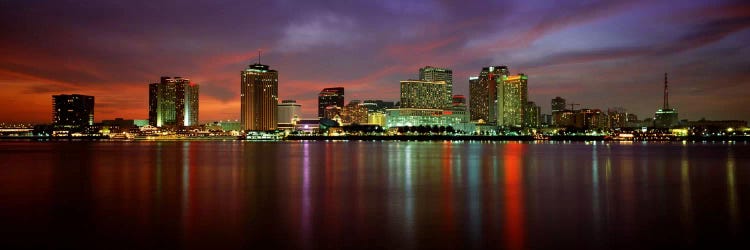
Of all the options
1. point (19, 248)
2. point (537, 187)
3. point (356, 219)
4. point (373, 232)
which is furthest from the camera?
point (537, 187)

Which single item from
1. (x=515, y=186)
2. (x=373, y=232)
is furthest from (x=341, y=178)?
(x=373, y=232)

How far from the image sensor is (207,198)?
82.1 ft

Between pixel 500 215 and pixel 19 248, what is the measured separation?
14241 mm

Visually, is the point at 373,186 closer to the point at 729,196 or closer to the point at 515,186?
the point at 515,186

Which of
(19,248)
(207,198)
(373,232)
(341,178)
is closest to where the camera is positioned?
(19,248)

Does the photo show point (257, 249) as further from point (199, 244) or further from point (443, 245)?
point (443, 245)

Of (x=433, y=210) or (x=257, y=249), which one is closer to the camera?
(x=257, y=249)

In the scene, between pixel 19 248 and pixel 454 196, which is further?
pixel 454 196

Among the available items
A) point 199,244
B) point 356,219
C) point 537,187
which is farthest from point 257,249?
point 537,187

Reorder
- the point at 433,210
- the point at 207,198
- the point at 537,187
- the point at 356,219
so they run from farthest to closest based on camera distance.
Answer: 1. the point at 537,187
2. the point at 207,198
3. the point at 433,210
4. the point at 356,219

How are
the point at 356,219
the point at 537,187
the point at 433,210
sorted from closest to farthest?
the point at 356,219
the point at 433,210
the point at 537,187

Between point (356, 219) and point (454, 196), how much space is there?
7.71 meters

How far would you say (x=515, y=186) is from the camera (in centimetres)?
3022

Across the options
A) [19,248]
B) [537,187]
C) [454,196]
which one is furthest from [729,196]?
[19,248]
